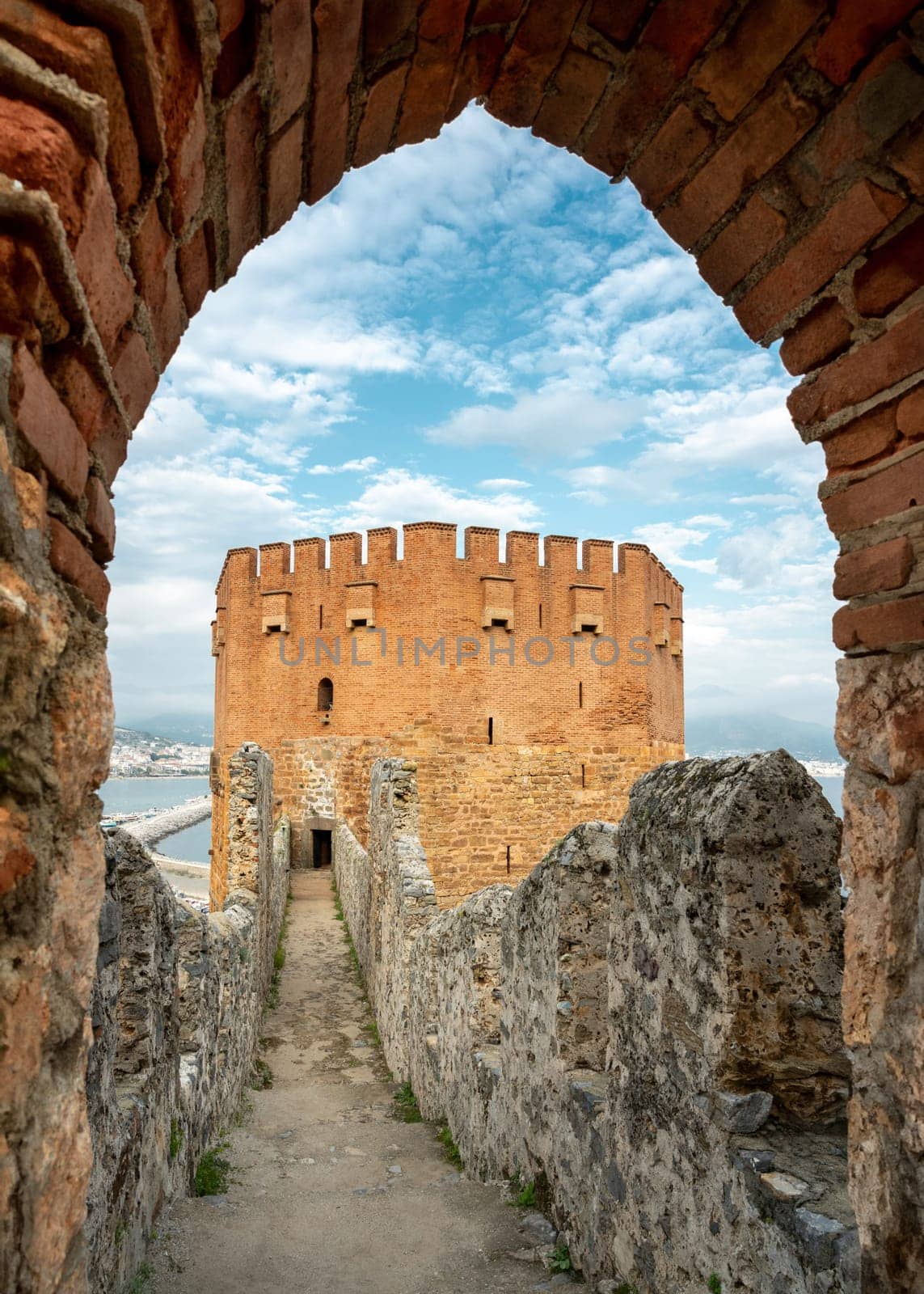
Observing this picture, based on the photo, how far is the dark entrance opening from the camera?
19319 mm

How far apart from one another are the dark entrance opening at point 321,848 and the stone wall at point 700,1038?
15504mm

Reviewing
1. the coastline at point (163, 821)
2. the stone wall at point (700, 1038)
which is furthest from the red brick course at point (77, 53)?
the coastline at point (163, 821)

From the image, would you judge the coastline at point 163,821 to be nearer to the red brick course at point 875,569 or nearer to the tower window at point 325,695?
the tower window at point 325,695

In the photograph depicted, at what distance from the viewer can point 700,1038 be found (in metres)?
2.65

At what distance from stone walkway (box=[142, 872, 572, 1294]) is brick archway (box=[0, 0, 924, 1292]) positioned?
2.74 m

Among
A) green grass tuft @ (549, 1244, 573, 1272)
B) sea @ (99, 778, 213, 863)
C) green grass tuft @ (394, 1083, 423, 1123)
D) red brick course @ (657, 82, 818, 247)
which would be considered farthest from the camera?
sea @ (99, 778, 213, 863)

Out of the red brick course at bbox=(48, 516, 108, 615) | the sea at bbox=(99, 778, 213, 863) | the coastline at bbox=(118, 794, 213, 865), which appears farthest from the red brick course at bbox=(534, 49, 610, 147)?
the coastline at bbox=(118, 794, 213, 865)

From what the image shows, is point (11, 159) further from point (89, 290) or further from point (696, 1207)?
point (696, 1207)

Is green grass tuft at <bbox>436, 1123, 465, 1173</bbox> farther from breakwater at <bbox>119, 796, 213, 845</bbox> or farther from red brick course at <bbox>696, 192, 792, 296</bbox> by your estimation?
breakwater at <bbox>119, 796, 213, 845</bbox>

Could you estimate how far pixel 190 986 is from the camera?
17.1ft

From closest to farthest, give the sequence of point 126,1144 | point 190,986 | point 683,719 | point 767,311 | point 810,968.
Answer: point 767,311, point 810,968, point 126,1144, point 190,986, point 683,719

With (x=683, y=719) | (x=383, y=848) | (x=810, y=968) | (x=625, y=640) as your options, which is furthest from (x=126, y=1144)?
(x=683, y=719)

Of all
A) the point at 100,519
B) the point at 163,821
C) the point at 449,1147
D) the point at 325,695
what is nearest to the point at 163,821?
the point at 163,821

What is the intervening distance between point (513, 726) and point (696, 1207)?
1523 cm
